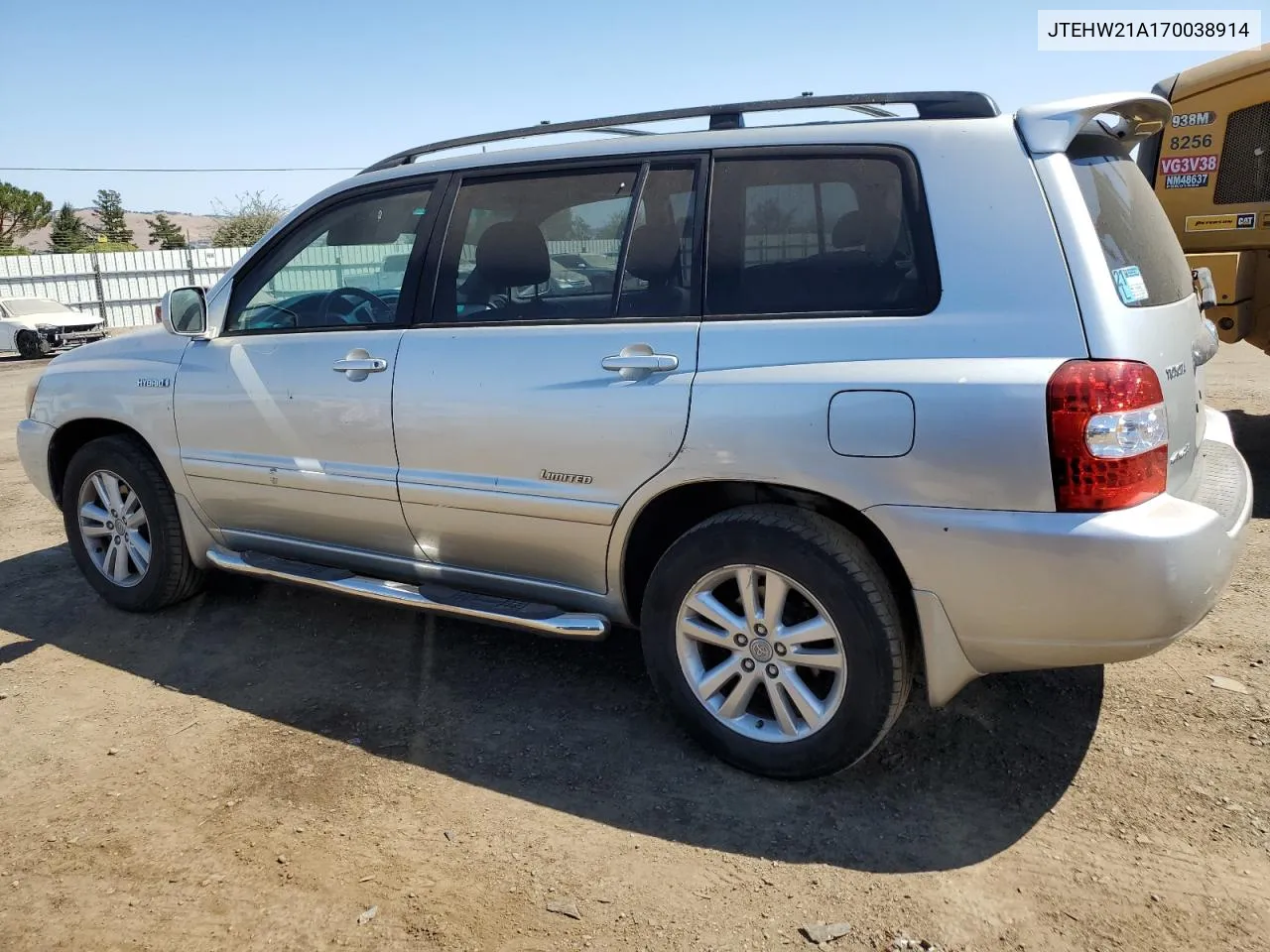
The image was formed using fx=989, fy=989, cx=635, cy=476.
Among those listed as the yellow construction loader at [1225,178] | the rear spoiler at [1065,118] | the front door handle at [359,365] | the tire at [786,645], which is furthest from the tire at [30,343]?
the rear spoiler at [1065,118]

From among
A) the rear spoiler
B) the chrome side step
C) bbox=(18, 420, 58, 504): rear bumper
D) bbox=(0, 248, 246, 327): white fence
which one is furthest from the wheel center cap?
bbox=(0, 248, 246, 327): white fence

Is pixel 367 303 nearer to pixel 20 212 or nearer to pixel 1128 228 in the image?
pixel 1128 228

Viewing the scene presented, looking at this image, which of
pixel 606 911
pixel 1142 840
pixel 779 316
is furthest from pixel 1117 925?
pixel 779 316

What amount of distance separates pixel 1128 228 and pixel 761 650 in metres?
1.62

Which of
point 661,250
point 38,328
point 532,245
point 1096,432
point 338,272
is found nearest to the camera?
point 1096,432

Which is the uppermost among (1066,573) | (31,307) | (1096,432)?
(1096,432)

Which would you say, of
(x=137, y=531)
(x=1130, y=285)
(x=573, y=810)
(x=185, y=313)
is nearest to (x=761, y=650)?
(x=573, y=810)

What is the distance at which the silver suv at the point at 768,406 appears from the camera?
253cm

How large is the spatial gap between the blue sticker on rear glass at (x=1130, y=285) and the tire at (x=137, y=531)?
3.81 m

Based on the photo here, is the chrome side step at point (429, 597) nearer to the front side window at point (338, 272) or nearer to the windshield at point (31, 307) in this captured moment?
the front side window at point (338, 272)

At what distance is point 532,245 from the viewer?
→ 3.51 m

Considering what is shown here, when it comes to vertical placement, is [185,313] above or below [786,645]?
above

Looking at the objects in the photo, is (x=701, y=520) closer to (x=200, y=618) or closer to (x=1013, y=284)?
(x=1013, y=284)

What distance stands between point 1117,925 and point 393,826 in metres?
1.94
